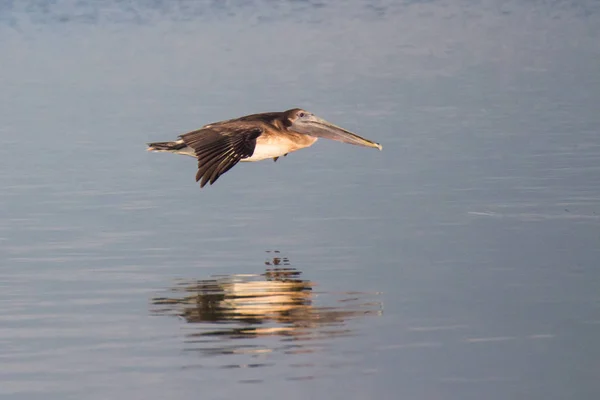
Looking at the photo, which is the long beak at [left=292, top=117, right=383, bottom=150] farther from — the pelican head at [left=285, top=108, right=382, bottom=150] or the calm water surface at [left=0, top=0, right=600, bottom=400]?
the calm water surface at [left=0, top=0, right=600, bottom=400]

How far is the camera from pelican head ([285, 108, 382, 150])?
43.2ft

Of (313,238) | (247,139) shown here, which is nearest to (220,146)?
(247,139)

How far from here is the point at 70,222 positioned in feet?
41.0

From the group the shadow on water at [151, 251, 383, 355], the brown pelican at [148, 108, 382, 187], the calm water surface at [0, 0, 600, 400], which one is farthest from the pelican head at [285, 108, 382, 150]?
the shadow on water at [151, 251, 383, 355]

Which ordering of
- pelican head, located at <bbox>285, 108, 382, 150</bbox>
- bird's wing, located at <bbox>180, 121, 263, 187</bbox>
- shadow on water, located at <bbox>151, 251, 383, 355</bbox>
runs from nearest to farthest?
shadow on water, located at <bbox>151, 251, 383, 355</bbox> → bird's wing, located at <bbox>180, 121, 263, 187</bbox> → pelican head, located at <bbox>285, 108, 382, 150</bbox>

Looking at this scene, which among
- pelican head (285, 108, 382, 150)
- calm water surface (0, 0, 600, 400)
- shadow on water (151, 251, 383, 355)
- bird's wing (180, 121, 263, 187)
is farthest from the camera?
pelican head (285, 108, 382, 150)

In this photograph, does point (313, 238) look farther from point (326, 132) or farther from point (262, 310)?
point (262, 310)

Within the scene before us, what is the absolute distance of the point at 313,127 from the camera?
13.2m

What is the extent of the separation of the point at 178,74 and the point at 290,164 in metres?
8.70

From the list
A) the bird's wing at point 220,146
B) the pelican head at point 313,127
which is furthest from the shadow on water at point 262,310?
the pelican head at point 313,127

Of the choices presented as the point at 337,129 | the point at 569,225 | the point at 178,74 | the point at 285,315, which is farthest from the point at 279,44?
the point at 285,315

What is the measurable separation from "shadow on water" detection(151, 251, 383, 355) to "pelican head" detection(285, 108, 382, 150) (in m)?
2.70

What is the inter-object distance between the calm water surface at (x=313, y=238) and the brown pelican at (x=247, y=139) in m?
0.47

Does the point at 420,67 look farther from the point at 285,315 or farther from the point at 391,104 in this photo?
the point at 285,315
